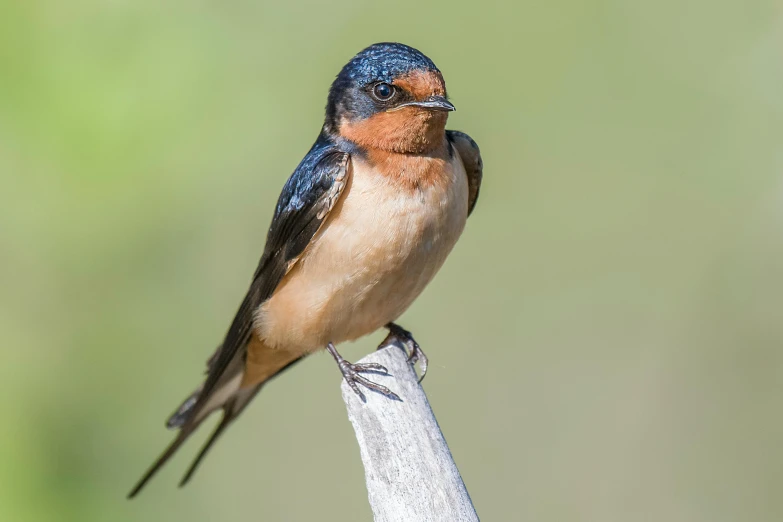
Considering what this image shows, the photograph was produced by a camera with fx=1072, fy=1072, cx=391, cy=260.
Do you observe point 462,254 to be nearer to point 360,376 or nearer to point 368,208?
point 368,208

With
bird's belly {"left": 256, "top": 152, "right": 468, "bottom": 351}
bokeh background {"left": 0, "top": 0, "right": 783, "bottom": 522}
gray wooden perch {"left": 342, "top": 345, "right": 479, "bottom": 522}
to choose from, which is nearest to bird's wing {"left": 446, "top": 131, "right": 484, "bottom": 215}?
bird's belly {"left": 256, "top": 152, "right": 468, "bottom": 351}

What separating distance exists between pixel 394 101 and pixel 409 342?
32.0 inches

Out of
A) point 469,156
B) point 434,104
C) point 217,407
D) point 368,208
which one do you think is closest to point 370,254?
Result: point 368,208

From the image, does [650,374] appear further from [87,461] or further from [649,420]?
[87,461]

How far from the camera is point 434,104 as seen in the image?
9.16ft

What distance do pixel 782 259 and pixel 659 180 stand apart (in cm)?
62

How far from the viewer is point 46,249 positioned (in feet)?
12.7

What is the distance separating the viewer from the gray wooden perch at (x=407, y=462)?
207cm

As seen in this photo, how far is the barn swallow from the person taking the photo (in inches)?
111

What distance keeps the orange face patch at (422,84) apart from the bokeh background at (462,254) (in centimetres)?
124

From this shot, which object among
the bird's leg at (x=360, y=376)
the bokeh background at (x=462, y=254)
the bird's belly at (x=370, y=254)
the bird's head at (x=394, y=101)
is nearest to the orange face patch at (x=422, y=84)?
the bird's head at (x=394, y=101)

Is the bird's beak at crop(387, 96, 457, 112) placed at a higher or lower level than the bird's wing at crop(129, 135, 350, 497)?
higher

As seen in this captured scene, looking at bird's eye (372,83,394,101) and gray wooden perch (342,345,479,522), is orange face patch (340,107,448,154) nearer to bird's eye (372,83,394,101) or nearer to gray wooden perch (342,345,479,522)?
bird's eye (372,83,394,101)

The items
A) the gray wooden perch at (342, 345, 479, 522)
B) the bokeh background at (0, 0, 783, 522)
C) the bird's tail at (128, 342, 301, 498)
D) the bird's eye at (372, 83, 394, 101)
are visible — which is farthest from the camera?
the bokeh background at (0, 0, 783, 522)
